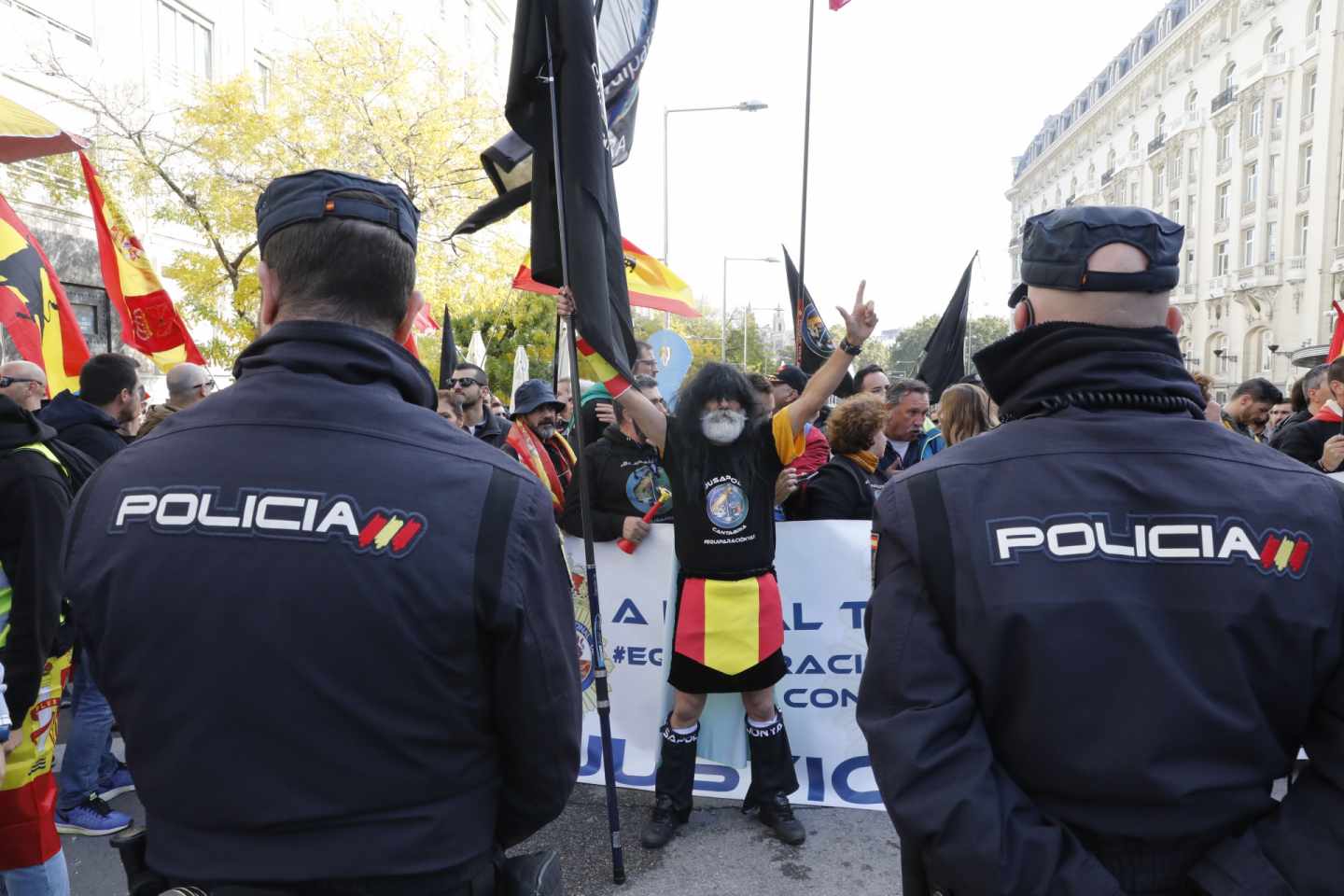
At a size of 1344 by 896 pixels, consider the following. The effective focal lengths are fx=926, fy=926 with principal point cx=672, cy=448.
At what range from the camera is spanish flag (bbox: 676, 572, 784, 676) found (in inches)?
159

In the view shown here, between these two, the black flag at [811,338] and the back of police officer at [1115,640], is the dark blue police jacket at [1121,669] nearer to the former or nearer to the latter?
the back of police officer at [1115,640]

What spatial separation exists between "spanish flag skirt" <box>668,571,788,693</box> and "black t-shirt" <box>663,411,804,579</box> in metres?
0.08

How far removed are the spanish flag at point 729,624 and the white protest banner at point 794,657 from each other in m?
0.58

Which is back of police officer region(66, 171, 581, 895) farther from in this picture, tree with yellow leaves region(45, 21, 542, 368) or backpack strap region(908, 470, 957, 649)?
tree with yellow leaves region(45, 21, 542, 368)

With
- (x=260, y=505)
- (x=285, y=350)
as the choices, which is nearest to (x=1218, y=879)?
(x=260, y=505)

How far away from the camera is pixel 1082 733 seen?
1526 millimetres

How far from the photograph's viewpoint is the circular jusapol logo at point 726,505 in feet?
13.4

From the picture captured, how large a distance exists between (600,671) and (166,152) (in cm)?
1637

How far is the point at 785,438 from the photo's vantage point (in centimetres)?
409

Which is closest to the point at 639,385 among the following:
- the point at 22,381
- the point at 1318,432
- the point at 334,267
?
the point at 22,381

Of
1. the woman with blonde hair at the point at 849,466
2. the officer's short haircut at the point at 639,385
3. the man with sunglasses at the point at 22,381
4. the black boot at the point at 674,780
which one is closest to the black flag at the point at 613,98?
Answer: the officer's short haircut at the point at 639,385

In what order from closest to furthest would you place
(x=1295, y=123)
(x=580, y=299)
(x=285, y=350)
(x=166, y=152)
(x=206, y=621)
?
(x=206, y=621) → (x=285, y=350) → (x=580, y=299) → (x=166, y=152) → (x=1295, y=123)

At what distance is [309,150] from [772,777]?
1591 cm

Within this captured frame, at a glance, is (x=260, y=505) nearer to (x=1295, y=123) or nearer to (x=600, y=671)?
(x=600, y=671)
